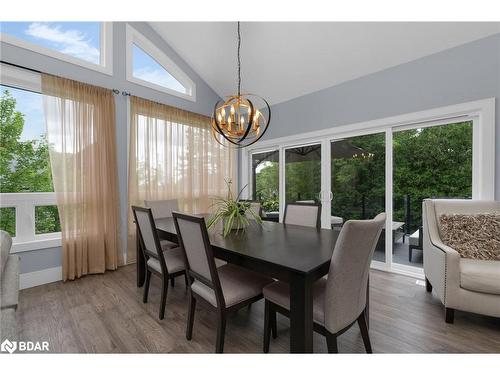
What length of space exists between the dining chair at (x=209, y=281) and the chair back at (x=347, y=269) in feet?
1.77

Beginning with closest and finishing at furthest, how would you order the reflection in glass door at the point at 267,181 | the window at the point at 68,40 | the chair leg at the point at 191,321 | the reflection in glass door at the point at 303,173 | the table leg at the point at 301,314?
the table leg at the point at 301,314
the chair leg at the point at 191,321
the window at the point at 68,40
the reflection in glass door at the point at 303,173
the reflection in glass door at the point at 267,181

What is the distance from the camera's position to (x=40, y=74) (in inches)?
105

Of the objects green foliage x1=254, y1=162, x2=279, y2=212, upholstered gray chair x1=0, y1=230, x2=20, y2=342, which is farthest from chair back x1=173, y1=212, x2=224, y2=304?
green foliage x1=254, y1=162, x2=279, y2=212

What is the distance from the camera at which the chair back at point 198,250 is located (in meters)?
1.40

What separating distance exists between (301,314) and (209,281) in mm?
596

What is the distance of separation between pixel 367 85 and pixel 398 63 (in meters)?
0.39

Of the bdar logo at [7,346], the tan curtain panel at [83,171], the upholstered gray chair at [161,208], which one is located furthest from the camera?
the upholstered gray chair at [161,208]

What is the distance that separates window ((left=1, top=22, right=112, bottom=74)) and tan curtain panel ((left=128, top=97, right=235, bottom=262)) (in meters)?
0.66

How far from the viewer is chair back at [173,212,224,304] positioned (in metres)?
1.40

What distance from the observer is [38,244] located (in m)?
2.67

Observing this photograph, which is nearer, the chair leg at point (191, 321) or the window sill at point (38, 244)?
the chair leg at point (191, 321)

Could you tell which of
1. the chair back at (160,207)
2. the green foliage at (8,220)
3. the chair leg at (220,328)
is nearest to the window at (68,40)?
the green foliage at (8,220)

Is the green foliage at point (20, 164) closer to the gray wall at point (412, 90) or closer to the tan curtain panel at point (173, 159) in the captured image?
the tan curtain panel at point (173, 159)

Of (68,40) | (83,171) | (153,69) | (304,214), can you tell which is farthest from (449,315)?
(68,40)
